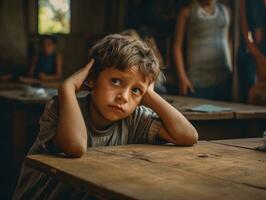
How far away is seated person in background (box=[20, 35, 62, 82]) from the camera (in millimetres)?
8547

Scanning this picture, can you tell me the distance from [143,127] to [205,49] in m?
2.84

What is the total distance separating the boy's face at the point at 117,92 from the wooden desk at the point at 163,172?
0.51ft

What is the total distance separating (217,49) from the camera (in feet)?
17.2

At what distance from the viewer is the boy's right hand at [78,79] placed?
7.66ft

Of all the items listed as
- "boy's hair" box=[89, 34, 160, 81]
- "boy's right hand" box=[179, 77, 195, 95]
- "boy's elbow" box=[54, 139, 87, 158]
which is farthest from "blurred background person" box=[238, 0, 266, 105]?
"boy's elbow" box=[54, 139, 87, 158]

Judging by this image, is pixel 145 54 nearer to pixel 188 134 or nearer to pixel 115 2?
pixel 188 134

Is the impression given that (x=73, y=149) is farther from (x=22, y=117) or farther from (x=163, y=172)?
(x=22, y=117)

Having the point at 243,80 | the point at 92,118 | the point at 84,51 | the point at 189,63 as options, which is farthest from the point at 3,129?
the point at 84,51

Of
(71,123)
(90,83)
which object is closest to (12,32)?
(90,83)

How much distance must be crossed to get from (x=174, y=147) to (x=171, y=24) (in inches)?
200

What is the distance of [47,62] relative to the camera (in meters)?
8.62

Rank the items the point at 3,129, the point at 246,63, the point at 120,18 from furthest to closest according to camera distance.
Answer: the point at 120,18 < the point at 3,129 < the point at 246,63

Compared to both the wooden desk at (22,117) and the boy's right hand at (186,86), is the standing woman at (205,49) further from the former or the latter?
the wooden desk at (22,117)

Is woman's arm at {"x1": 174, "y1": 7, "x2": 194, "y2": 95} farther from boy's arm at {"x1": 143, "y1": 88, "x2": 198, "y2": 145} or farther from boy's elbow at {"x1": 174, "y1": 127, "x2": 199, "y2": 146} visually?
boy's elbow at {"x1": 174, "y1": 127, "x2": 199, "y2": 146}
